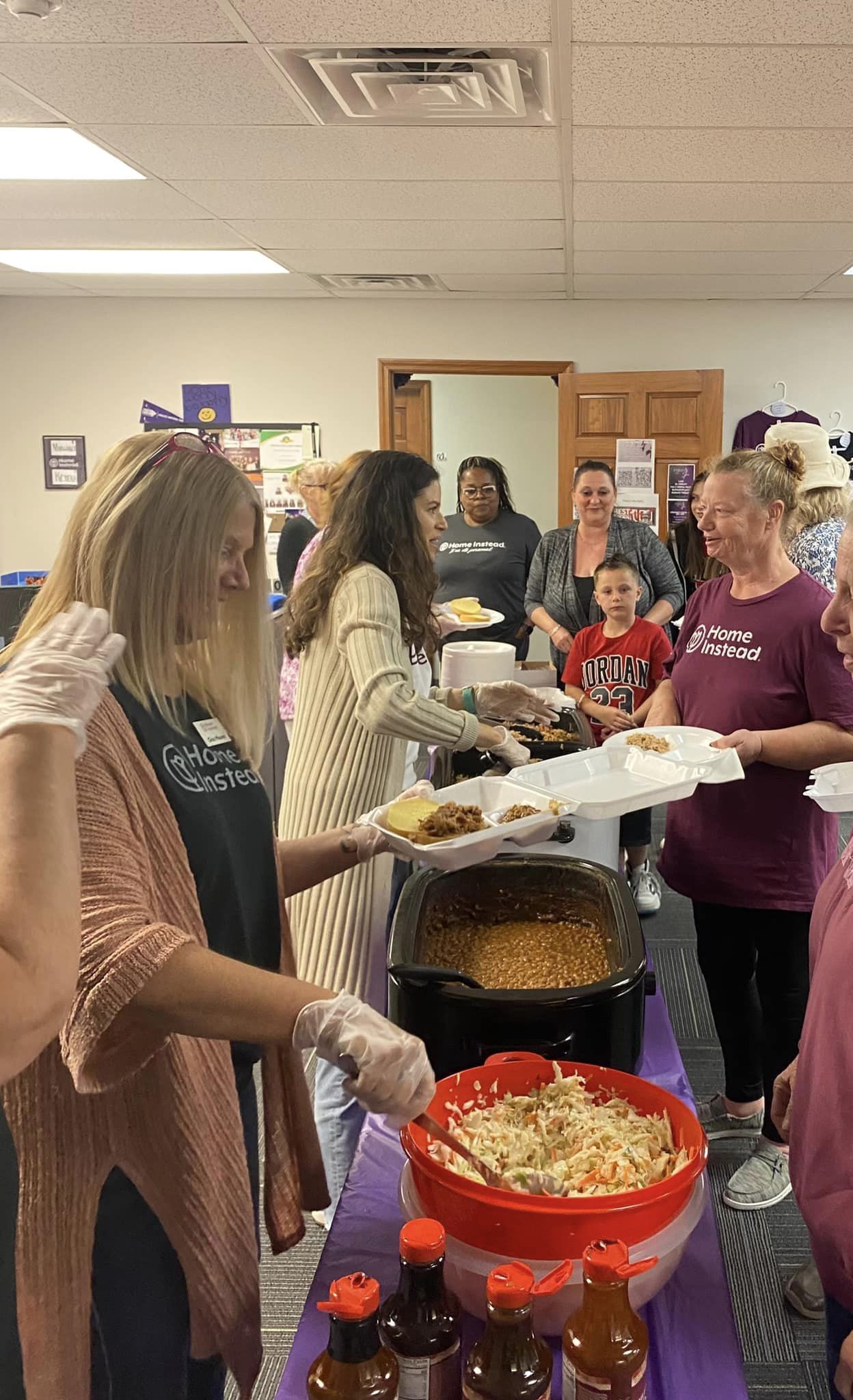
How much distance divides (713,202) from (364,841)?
10.0 feet

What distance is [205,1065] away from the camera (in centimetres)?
100

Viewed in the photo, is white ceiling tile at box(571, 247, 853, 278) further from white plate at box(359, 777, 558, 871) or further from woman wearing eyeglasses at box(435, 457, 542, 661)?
white plate at box(359, 777, 558, 871)

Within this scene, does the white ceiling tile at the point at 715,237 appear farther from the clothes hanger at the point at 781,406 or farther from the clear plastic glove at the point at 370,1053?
the clear plastic glove at the point at 370,1053

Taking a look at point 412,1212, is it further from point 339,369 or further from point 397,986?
point 339,369

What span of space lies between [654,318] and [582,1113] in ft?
17.7

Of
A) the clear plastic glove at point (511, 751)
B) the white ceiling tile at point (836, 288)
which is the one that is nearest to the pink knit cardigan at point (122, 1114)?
the clear plastic glove at point (511, 751)

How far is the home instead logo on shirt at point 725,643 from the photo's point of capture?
77.4 inches

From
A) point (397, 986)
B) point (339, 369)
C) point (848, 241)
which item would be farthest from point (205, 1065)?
point (339, 369)

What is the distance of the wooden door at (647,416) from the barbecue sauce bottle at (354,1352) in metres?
5.31

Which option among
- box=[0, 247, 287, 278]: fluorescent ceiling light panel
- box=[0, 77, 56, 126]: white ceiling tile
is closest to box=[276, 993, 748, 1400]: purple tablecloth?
box=[0, 77, 56, 126]: white ceiling tile

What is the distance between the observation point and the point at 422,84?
2.52m

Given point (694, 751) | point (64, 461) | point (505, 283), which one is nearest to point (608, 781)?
point (694, 751)

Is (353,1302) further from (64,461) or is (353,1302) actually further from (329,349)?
(64,461)

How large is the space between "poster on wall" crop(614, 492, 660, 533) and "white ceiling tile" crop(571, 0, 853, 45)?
3413 millimetres
